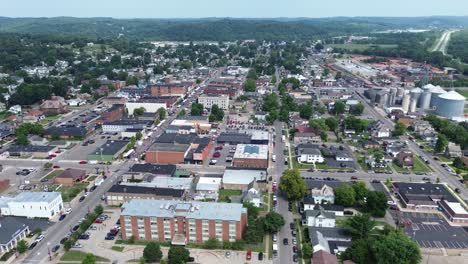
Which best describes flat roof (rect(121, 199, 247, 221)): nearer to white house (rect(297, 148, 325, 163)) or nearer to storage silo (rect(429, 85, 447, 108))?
white house (rect(297, 148, 325, 163))

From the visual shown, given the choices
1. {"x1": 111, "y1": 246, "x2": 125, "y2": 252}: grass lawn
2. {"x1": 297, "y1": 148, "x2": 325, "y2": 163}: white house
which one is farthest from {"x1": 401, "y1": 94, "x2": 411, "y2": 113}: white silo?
{"x1": 111, "y1": 246, "x2": 125, "y2": 252}: grass lawn

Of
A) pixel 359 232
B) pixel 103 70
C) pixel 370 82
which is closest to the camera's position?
pixel 359 232

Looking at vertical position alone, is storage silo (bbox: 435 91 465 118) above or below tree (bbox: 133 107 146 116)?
above

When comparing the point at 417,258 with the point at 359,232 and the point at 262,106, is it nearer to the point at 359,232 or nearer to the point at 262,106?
the point at 359,232

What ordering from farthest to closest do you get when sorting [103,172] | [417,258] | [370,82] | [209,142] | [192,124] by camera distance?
[370,82]
[192,124]
[209,142]
[103,172]
[417,258]

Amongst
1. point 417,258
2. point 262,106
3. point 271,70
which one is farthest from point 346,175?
point 271,70

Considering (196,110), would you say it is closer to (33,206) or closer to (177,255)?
A: (33,206)

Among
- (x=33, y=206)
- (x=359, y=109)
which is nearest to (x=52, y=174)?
(x=33, y=206)
